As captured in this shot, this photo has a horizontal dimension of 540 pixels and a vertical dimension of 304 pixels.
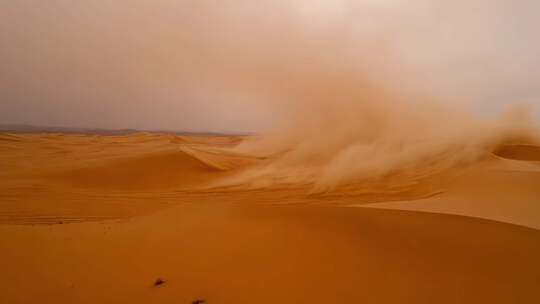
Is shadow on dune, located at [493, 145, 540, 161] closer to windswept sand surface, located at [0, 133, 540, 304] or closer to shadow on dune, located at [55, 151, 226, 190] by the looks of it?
windswept sand surface, located at [0, 133, 540, 304]

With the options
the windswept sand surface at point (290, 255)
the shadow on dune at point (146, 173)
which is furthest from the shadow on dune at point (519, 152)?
the shadow on dune at point (146, 173)

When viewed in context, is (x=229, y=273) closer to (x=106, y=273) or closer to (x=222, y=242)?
(x=222, y=242)

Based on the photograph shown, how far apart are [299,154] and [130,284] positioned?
6101 millimetres

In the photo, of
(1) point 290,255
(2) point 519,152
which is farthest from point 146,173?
(2) point 519,152

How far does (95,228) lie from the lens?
221 cm

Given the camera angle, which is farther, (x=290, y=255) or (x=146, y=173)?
(x=146, y=173)

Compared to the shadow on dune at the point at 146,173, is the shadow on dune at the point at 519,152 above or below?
above

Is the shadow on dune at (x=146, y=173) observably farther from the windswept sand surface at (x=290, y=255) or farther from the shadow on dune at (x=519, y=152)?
the shadow on dune at (x=519, y=152)

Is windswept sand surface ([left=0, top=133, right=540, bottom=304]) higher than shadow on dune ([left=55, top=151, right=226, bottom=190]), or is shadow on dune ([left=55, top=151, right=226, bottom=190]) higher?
shadow on dune ([left=55, top=151, right=226, bottom=190])

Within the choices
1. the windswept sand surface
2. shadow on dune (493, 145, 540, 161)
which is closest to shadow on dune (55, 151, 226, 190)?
the windswept sand surface

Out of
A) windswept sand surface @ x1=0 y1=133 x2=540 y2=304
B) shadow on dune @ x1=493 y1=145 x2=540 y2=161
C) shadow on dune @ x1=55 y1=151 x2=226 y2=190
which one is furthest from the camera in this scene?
shadow on dune @ x1=493 y1=145 x2=540 y2=161

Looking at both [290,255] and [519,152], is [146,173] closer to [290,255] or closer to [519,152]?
[290,255]

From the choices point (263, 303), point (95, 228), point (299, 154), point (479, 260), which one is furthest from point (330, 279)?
point (299, 154)

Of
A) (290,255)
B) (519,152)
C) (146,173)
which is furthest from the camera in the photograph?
(146,173)
